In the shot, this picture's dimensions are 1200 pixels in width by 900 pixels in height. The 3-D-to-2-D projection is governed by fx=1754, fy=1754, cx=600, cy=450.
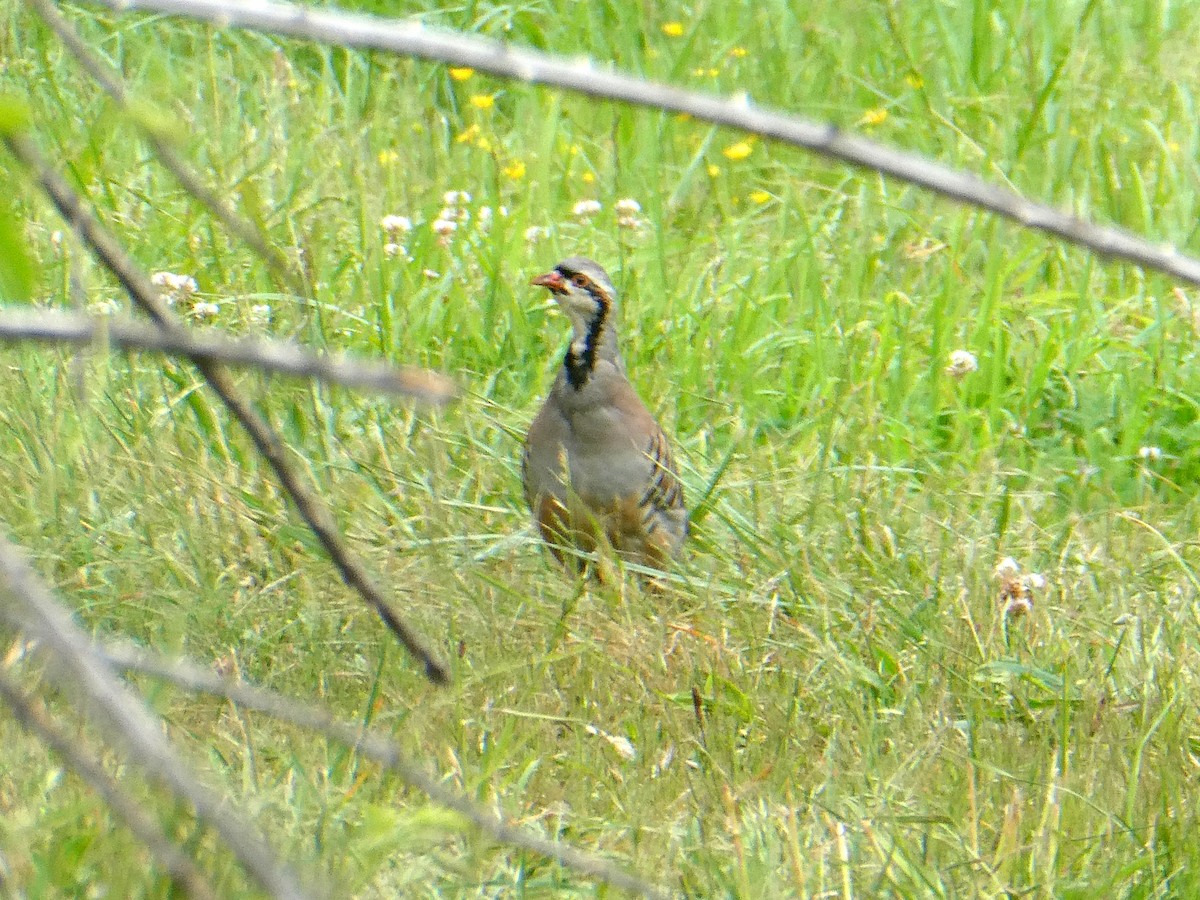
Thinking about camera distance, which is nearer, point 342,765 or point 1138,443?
point 342,765

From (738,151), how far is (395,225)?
1.55 meters

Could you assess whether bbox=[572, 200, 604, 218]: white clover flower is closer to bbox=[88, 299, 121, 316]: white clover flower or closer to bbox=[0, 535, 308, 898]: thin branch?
bbox=[88, 299, 121, 316]: white clover flower

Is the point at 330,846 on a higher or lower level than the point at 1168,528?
higher

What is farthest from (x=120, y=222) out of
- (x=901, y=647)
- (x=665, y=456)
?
(x=901, y=647)

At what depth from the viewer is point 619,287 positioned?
5.63m

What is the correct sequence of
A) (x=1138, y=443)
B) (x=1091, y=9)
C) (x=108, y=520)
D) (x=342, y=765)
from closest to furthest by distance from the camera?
(x=342, y=765)
(x=108, y=520)
(x=1138, y=443)
(x=1091, y=9)

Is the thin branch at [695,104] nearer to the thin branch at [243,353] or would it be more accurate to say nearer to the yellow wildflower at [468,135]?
the thin branch at [243,353]

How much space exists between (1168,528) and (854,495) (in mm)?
841

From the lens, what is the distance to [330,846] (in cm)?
259

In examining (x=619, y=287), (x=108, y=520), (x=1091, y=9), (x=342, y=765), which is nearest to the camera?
(x=342, y=765)

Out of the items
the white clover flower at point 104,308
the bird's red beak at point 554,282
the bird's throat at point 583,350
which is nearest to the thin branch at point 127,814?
the bird's throat at point 583,350

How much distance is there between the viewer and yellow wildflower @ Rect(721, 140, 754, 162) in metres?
6.71

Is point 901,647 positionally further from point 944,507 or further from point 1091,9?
point 1091,9

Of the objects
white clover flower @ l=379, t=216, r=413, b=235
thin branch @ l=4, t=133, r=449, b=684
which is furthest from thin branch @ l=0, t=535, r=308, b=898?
white clover flower @ l=379, t=216, r=413, b=235
